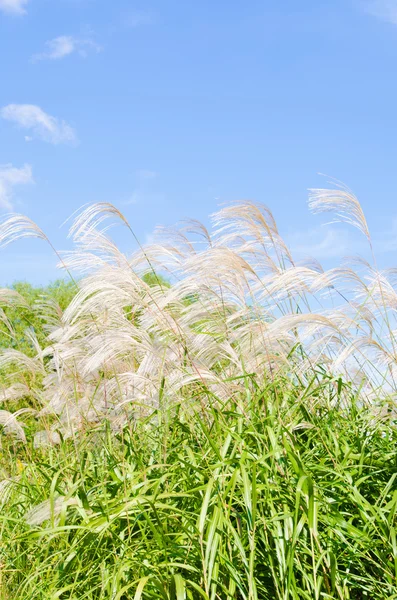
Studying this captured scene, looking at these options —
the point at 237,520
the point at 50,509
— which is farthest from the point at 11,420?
the point at 237,520

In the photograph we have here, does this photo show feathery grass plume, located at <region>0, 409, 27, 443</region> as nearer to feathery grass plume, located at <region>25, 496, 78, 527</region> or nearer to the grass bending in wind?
the grass bending in wind

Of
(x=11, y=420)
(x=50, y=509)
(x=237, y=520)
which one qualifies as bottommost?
Answer: (x=237, y=520)

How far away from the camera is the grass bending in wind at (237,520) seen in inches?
104

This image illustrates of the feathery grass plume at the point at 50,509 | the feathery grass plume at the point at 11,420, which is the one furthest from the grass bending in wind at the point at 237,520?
the feathery grass plume at the point at 11,420

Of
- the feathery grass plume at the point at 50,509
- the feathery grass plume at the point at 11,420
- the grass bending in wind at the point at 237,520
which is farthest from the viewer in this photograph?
the feathery grass plume at the point at 11,420

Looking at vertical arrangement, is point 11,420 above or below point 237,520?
above

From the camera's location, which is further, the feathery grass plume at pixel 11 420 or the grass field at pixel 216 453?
the feathery grass plume at pixel 11 420

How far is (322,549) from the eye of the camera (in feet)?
9.23

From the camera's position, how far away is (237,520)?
9.20 feet

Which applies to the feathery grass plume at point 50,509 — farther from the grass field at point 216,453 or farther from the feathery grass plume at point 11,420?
the feathery grass plume at point 11,420

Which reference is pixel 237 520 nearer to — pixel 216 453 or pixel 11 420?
pixel 216 453

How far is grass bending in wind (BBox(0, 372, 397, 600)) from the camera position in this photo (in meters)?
2.65

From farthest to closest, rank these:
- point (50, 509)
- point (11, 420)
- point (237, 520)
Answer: point (11, 420) < point (50, 509) < point (237, 520)

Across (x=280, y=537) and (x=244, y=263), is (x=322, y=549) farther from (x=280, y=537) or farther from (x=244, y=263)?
(x=244, y=263)
